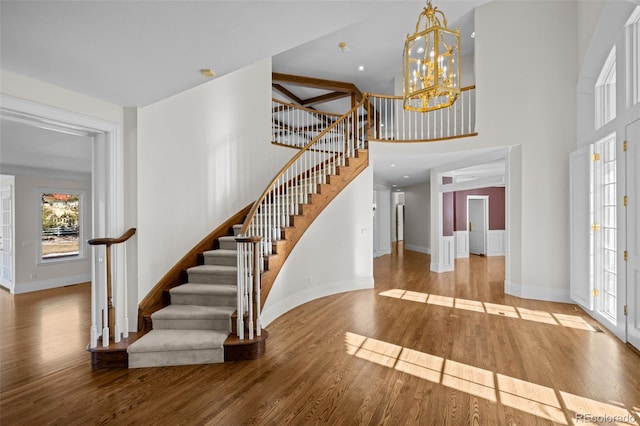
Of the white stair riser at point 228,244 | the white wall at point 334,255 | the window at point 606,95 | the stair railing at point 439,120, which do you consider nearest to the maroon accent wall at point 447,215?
the stair railing at point 439,120

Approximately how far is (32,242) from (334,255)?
672 cm

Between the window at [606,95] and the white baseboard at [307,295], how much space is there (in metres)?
4.42

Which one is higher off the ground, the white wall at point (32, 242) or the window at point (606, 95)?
the window at point (606, 95)

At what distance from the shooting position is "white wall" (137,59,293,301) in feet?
11.8

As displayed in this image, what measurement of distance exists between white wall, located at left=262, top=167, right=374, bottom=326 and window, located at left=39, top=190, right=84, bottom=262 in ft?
20.0

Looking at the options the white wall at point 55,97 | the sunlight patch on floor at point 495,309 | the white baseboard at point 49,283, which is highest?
the white wall at point 55,97

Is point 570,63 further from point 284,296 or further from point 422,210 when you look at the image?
point 422,210

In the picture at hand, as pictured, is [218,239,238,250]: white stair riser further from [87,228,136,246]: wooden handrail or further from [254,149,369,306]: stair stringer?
[87,228,136,246]: wooden handrail

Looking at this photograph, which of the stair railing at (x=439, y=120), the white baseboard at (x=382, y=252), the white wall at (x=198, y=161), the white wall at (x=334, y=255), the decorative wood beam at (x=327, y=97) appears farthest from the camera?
the white baseboard at (x=382, y=252)

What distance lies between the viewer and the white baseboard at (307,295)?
13.7 feet

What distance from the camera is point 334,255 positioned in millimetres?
5773

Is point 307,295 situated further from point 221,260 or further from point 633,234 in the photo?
point 633,234

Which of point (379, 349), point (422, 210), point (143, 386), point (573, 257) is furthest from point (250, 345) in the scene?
point (422, 210)

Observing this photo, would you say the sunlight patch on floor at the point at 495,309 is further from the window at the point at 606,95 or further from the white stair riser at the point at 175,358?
the white stair riser at the point at 175,358
